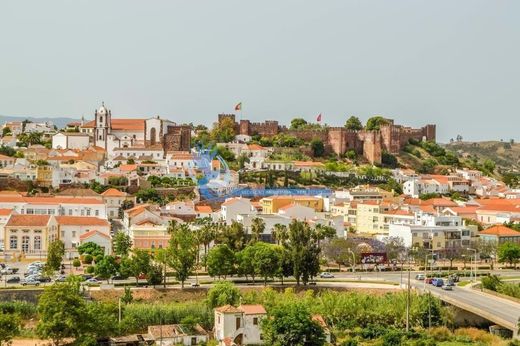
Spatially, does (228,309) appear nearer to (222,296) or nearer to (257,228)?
(222,296)

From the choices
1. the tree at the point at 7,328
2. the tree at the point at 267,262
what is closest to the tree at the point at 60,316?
the tree at the point at 7,328

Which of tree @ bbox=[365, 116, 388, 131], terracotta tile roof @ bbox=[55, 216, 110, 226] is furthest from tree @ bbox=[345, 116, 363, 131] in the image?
terracotta tile roof @ bbox=[55, 216, 110, 226]


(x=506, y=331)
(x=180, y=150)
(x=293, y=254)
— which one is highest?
(x=180, y=150)

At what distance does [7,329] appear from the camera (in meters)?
29.5

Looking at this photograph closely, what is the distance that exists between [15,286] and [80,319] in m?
8.85

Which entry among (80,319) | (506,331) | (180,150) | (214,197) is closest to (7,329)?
(80,319)

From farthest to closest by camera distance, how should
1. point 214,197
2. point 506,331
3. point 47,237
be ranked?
point 214,197 < point 47,237 < point 506,331

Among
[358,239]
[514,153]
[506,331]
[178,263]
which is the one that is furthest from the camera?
[514,153]

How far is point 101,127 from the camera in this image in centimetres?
8112

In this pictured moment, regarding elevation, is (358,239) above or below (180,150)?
below

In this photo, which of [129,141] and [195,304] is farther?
[129,141]

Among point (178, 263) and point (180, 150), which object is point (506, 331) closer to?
point (178, 263)

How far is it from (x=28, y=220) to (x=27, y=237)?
1.01m

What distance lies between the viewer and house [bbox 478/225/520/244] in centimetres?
5344
